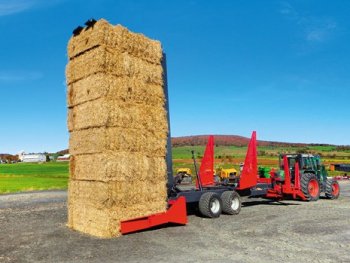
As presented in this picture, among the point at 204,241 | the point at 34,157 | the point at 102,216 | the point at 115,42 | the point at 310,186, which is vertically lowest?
the point at 204,241

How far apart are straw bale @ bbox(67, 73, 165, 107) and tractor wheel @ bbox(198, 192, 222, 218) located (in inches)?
155

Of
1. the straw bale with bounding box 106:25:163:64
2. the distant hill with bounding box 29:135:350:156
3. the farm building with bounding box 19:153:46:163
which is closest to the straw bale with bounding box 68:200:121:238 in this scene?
the straw bale with bounding box 106:25:163:64

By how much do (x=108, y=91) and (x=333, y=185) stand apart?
47.0 ft

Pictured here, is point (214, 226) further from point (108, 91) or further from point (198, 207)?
point (108, 91)

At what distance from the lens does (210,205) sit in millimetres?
15078

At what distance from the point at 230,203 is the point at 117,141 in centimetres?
585

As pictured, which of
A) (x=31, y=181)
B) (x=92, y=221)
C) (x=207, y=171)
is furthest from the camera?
(x=31, y=181)

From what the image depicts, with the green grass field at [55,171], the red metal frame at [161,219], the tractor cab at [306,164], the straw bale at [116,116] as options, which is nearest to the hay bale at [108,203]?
the red metal frame at [161,219]

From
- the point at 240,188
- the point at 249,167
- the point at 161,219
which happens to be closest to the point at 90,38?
the point at 161,219

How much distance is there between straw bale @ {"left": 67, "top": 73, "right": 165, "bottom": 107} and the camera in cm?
1183

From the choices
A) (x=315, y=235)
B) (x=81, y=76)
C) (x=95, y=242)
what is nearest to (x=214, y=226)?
(x=315, y=235)

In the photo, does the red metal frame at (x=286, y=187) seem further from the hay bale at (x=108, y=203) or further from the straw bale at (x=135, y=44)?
the straw bale at (x=135, y=44)

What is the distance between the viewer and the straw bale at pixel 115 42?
39.4 feet

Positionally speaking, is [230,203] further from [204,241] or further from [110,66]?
[110,66]
